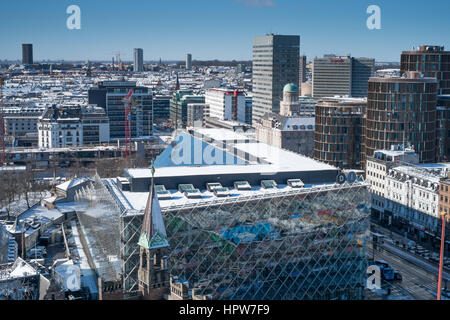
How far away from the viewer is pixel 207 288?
15.9 meters

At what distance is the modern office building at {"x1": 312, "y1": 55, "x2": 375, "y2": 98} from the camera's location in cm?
7350

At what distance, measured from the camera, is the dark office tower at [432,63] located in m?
38.0

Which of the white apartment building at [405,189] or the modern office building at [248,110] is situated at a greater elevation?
the modern office building at [248,110]

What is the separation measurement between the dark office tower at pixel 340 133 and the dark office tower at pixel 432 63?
16.4ft

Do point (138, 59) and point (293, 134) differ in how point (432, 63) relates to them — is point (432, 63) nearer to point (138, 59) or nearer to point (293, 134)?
point (293, 134)

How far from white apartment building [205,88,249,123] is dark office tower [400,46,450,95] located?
26761 millimetres

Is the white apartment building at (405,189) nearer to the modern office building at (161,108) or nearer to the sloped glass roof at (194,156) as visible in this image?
the sloped glass roof at (194,156)

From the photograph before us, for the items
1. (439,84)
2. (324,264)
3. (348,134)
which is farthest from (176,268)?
(439,84)

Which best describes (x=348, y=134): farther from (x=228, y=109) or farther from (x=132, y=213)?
(x=228, y=109)

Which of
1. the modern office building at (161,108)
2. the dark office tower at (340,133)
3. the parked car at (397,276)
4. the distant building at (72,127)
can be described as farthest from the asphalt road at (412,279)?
the modern office building at (161,108)

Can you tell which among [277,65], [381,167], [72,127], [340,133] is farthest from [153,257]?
[277,65]

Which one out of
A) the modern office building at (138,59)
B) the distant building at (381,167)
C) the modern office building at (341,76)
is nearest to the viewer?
the distant building at (381,167)

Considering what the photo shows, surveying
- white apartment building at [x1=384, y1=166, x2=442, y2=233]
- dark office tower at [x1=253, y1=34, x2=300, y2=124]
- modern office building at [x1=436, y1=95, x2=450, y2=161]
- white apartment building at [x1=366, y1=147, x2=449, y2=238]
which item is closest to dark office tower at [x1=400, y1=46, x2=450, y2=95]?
modern office building at [x1=436, y1=95, x2=450, y2=161]

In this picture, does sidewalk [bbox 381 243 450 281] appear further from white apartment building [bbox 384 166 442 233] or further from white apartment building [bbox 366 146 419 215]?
white apartment building [bbox 366 146 419 215]
